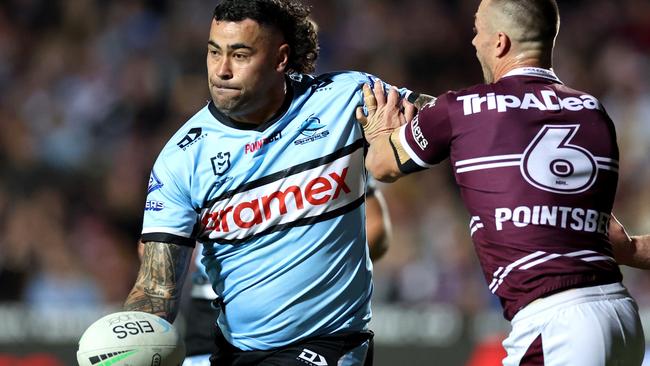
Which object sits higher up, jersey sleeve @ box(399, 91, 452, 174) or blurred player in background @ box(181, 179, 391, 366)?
jersey sleeve @ box(399, 91, 452, 174)

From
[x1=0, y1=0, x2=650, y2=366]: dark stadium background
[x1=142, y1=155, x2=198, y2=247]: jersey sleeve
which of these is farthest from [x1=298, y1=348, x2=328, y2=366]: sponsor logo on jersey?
[x1=0, y1=0, x2=650, y2=366]: dark stadium background

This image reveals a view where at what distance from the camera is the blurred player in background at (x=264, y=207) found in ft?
17.3

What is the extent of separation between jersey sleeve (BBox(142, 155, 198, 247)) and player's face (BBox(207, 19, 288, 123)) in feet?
1.30

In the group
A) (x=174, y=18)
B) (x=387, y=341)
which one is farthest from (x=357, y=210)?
(x=174, y=18)

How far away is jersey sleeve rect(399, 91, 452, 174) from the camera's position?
4.64 meters

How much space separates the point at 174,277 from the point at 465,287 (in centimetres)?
532

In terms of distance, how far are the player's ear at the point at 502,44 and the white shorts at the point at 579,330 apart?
1008 millimetres

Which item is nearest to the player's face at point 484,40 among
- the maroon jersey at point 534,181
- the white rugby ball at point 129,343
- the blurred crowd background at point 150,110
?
the maroon jersey at point 534,181

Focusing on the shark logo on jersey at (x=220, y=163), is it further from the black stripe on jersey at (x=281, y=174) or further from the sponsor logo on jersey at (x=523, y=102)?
the sponsor logo on jersey at (x=523, y=102)

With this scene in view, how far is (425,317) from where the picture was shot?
938 centimetres

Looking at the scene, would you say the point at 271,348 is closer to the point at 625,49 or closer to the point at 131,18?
the point at 625,49

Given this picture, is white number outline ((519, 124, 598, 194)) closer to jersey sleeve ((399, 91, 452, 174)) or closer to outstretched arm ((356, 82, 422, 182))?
jersey sleeve ((399, 91, 452, 174))

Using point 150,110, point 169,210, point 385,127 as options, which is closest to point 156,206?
point 169,210

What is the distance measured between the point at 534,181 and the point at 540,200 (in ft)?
0.25
